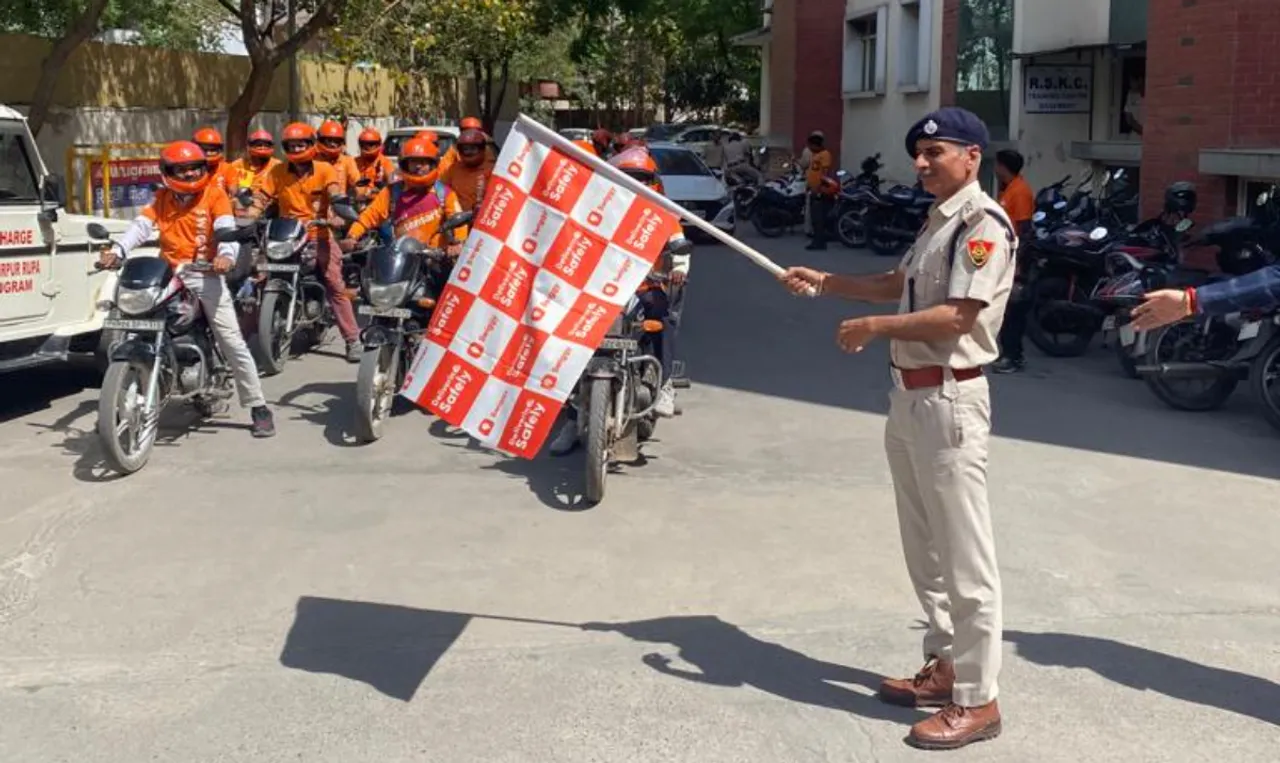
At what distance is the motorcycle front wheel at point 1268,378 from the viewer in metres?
8.41

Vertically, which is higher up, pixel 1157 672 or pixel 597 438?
pixel 597 438

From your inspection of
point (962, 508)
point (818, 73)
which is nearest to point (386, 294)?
point (962, 508)

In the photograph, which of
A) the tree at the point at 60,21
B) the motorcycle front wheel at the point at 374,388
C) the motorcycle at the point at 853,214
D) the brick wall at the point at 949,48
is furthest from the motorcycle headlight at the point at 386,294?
the brick wall at the point at 949,48

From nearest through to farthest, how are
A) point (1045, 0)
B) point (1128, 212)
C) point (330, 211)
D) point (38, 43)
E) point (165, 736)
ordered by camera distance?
point (165, 736) → point (330, 211) → point (1128, 212) → point (38, 43) → point (1045, 0)

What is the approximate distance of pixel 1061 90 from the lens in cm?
1980

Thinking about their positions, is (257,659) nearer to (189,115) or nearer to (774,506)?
(774,506)

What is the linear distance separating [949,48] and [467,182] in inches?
596

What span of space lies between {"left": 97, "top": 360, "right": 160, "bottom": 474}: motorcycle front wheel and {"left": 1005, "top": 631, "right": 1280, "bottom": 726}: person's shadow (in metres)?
4.62

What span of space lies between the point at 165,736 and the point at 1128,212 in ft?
43.7

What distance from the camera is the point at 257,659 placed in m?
4.97

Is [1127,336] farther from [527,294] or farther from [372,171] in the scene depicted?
[372,171]

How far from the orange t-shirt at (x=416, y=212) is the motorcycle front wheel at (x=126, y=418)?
2.12 meters

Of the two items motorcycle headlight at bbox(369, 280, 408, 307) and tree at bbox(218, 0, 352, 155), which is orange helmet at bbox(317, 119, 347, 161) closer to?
motorcycle headlight at bbox(369, 280, 408, 307)

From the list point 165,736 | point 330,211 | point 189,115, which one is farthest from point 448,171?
point 189,115
